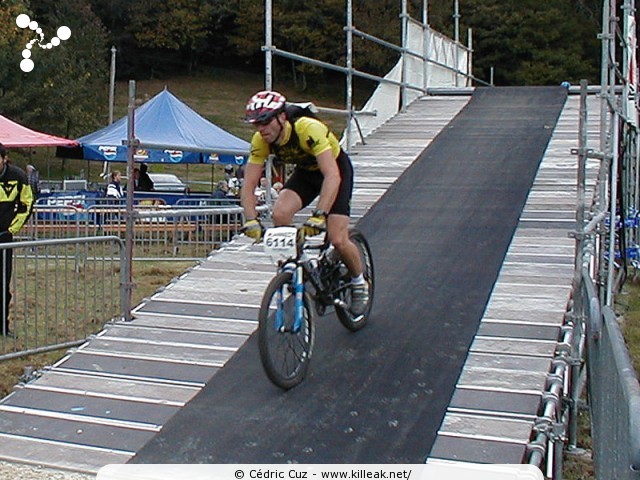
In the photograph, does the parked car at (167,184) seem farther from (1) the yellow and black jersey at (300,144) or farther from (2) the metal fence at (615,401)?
(2) the metal fence at (615,401)

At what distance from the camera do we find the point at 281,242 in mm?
5605

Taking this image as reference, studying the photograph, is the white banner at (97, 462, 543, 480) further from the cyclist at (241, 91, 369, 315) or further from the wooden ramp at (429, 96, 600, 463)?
the cyclist at (241, 91, 369, 315)

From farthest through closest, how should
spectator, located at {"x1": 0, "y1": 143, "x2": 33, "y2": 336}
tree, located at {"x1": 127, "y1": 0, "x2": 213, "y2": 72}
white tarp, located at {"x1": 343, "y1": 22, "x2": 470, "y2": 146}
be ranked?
1. tree, located at {"x1": 127, "y1": 0, "x2": 213, "y2": 72}
2. white tarp, located at {"x1": 343, "y1": 22, "x2": 470, "y2": 146}
3. spectator, located at {"x1": 0, "y1": 143, "x2": 33, "y2": 336}

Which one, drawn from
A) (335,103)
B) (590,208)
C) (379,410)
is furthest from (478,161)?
(335,103)

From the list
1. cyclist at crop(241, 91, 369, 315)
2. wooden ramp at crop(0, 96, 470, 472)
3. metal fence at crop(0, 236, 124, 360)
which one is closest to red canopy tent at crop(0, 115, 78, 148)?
metal fence at crop(0, 236, 124, 360)

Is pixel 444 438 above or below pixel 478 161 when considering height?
below

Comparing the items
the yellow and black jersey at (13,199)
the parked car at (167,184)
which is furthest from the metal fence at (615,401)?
the parked car at (167,184)

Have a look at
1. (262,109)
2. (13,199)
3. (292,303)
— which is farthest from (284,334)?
(13,199)

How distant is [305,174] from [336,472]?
251 centimetres

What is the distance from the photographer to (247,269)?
8.74 metres

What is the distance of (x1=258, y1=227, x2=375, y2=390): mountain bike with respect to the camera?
560cm

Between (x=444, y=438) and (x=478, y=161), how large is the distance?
727cm

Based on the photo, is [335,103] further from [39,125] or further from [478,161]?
[478,161]

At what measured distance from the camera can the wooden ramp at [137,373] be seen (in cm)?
560
